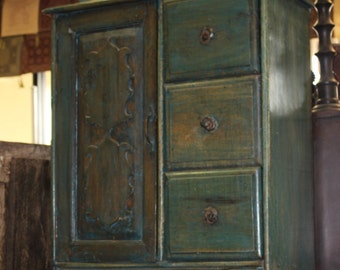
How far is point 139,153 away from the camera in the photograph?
92.6 inches

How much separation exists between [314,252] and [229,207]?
42 cm

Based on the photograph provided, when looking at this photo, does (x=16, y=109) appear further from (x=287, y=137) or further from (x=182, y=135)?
(x=287, y=137)

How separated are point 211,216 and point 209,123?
260 mm

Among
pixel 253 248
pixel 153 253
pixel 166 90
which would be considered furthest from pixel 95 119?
pixel 253 248

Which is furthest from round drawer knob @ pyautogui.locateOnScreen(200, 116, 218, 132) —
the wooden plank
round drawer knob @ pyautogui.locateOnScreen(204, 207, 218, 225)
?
the wooden plank

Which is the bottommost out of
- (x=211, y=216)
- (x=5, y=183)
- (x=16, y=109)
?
(x=211, y=216)

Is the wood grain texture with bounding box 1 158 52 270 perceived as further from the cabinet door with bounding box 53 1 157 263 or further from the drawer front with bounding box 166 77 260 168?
the drawer front with bounding box 166 77 260 168

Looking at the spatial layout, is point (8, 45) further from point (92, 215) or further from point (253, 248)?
point (253, 248)

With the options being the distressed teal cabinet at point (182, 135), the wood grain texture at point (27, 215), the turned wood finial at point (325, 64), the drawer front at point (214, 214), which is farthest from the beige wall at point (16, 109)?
the drawer front at point (214, 214)

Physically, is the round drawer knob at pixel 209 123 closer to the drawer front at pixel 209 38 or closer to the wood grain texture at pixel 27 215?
the drawer front at pixel 209 38

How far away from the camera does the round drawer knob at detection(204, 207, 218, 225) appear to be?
86.0 inches

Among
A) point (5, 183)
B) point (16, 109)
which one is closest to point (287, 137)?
point (5, 183)

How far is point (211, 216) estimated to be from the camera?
219 cm

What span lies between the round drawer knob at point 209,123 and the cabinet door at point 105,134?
181mm
